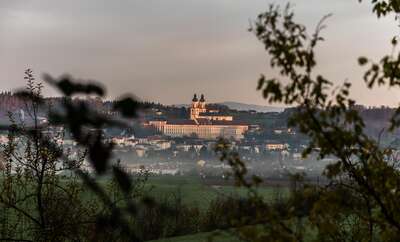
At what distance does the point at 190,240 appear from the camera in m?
22.8

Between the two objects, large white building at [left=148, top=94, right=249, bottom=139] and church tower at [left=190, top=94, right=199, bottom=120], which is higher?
church tower at [left=190, top=94, right=199, bottom=120]

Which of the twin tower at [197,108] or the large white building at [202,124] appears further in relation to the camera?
the twin tower at [197,108]

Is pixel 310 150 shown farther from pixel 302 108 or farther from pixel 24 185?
pixel 24 185

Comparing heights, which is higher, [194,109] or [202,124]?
[194,109]

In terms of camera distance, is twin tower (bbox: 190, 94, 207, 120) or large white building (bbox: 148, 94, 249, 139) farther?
twin tower (bbox: 190, 94, 207, 120)

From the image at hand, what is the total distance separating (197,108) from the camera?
100188 millimetres

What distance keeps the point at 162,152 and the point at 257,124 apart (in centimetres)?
1626

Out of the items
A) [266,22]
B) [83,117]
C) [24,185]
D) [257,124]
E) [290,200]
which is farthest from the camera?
[257,124]

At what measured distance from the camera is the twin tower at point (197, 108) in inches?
3770

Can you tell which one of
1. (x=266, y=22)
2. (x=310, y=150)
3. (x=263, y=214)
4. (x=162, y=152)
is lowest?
(x=162, y=152)

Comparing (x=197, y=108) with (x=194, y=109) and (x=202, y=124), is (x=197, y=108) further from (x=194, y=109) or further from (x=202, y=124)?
(x=202, y=124)

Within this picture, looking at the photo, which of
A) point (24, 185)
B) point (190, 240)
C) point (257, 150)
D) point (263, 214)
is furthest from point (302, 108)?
point (257, 150)

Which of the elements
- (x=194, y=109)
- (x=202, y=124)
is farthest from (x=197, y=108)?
(x=202, y=124)

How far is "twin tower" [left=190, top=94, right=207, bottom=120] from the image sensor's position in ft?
314
